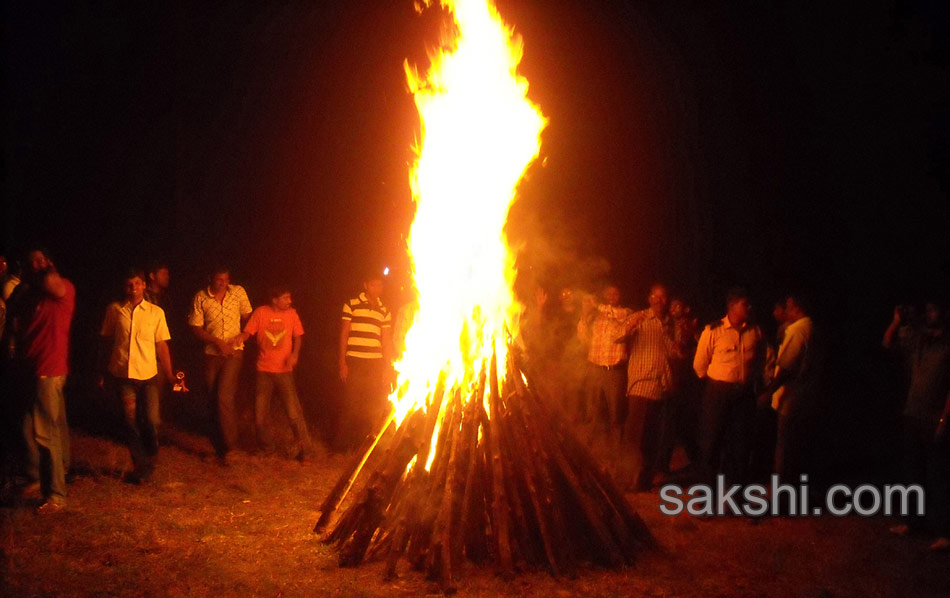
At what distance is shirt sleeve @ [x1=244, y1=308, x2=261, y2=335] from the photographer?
8.65 metres

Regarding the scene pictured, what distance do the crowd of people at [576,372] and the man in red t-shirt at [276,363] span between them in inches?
0.7

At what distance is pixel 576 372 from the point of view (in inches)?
363

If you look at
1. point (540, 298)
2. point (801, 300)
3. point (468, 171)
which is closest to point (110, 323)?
point (468, 171)

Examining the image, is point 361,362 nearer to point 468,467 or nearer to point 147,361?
point 147,361

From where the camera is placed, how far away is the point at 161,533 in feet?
19.3

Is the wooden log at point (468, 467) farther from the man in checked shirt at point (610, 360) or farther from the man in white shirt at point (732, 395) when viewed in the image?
the man in checked shirt at point (610, 360)

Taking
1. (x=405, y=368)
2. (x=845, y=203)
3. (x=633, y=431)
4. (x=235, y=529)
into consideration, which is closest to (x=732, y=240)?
(x=845, y=203)

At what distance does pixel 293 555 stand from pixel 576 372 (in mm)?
4675

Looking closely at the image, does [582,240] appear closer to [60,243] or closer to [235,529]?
[60,243]

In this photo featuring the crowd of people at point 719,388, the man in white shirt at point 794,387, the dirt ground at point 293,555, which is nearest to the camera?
the dirt ground at point 293,555

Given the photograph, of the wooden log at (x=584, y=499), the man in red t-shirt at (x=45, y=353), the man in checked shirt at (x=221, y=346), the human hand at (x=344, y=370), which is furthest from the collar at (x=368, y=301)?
the wooden log at (x=584, y=499)

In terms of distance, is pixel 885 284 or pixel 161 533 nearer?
pixel 161 533

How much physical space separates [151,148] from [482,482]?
42.6 feet

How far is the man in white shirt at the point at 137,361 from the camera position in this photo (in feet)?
23.8
